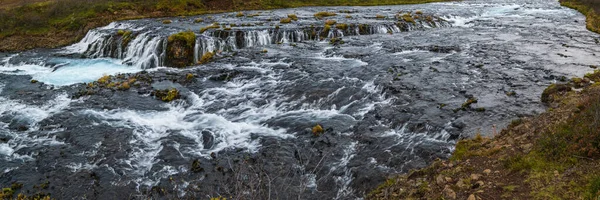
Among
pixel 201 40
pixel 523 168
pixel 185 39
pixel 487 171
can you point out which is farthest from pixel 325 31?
pixel 523 168

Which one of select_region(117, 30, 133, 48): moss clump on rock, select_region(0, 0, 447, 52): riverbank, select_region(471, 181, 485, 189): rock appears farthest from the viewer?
select_region(0, 0, 447, 52): riverbank

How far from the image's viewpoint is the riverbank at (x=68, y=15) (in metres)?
38.4

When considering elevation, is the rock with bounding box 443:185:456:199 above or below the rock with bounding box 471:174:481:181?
below

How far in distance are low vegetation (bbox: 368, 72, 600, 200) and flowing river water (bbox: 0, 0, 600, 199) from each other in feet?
5.05

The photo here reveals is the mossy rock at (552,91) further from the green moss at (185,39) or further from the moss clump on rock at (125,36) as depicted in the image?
the moss clump on rock at (125,36)

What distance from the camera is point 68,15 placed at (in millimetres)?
43125

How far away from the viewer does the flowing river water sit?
12.5 m

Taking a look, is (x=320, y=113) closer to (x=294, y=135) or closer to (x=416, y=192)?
(x=294, y=135)

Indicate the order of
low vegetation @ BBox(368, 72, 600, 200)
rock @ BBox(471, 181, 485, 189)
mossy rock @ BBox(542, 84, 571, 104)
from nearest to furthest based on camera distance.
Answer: low vegetation @ BBox(368, 72, 600, 200), rock @ BBox(471, 181, 485, 189), mossy rock @ BBox(542, 84, 571, 104)

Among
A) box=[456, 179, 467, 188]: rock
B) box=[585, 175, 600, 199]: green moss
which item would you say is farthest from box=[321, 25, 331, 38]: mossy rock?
box=[585, 175, 600, 199]: green moss

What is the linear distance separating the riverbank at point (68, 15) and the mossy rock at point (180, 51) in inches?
634

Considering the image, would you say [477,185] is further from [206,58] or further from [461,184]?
[206,58]

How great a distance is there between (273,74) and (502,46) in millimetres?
16587

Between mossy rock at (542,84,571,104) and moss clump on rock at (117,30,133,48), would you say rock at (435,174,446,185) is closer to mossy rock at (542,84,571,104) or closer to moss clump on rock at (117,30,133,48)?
mossy rock at (542,84,571,104)
